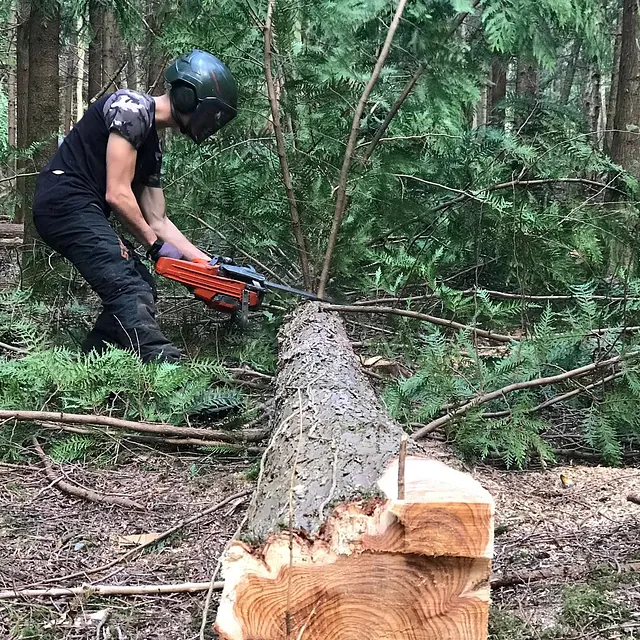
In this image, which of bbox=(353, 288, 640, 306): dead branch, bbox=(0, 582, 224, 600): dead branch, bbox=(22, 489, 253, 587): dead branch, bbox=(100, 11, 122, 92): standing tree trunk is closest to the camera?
bbox=(0, 582, 224, 600): dead branch

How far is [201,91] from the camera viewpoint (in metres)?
3.81

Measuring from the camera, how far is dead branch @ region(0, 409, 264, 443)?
3.15 meters

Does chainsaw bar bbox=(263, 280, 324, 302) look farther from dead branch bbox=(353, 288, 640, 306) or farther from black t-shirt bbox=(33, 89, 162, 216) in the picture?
black t-shirt bbox=(33, 89, 162, 216)

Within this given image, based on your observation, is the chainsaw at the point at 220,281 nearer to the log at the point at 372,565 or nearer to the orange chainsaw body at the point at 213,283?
the orange chainsaw body at the point at 213,283

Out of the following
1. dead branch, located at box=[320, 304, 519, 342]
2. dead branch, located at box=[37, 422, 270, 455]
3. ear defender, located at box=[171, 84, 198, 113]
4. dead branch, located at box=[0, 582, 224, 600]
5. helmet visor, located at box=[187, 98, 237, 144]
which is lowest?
dead branch, located at box=[0, 582, 224, 600]

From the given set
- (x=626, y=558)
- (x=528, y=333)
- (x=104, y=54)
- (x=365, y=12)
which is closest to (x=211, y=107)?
(x=365, y=12)

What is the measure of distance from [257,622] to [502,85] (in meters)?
11.1

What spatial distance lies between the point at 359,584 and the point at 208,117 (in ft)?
10.4

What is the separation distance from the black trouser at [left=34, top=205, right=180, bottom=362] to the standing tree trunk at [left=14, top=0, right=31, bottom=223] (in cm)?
155

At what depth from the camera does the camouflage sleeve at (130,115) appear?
380 centimetres

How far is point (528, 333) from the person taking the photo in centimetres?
381

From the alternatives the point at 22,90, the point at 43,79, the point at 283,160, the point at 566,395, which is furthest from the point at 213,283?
the point at 22,90

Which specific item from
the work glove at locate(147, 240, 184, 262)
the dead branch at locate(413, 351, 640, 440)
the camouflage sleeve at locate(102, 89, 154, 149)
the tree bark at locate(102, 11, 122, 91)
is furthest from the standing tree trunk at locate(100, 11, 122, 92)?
the dead branch at locate(413, 351, 640, 440)

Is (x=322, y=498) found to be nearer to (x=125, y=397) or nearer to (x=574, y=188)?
(x=125, y=397)
